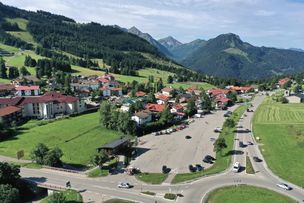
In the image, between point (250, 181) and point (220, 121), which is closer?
point (250, 181)

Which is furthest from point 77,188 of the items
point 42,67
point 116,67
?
point 116,67

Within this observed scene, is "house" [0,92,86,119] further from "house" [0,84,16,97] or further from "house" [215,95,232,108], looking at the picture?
"house" [215,95,232,108]

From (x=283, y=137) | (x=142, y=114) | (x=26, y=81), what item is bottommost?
(x=283, y=137)

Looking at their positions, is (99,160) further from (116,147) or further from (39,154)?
(39,154)

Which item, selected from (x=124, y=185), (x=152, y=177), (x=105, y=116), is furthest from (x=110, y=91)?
(x=124, y=185)

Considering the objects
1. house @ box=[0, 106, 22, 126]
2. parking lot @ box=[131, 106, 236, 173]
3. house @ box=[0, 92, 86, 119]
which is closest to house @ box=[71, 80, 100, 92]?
house @ box=[0, 92, 86, 119]

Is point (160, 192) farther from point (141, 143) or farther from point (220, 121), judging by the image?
point (220, 121)

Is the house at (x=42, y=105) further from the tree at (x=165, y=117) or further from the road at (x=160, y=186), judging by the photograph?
the road at (x=160, y=186)
